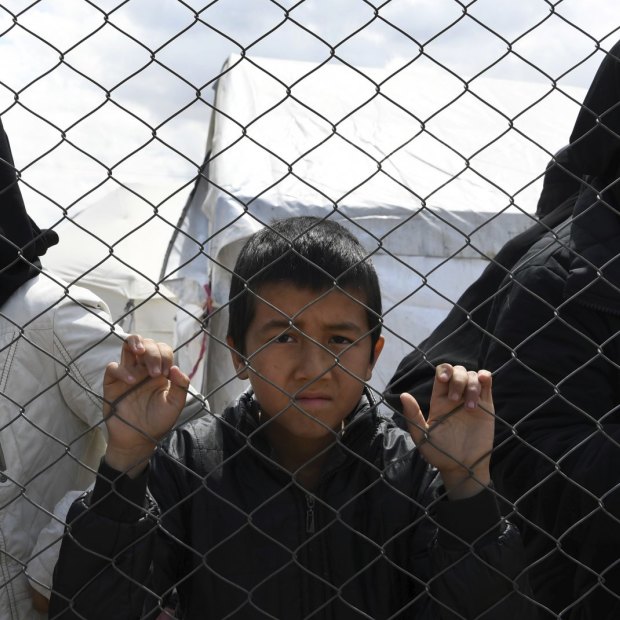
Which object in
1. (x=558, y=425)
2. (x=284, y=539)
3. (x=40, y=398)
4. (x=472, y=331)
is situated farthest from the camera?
(x=472, y=331)

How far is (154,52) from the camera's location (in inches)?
49.9

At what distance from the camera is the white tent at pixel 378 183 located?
4035 millimetres

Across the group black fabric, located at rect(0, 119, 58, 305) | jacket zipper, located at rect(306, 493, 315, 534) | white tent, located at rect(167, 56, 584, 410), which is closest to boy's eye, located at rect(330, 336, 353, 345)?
jacket zipper, located at rect(306, 493, 315, 534)

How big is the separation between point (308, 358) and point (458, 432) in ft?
0.85

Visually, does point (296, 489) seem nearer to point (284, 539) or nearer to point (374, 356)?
point (284, 539)

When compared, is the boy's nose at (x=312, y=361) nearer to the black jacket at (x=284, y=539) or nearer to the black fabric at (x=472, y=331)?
the black jacket at (x=284, y=539)

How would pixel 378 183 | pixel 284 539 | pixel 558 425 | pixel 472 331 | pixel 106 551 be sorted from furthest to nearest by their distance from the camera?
pixel 378 183 → pixel 472 331 → pixel 558 425 → pixel 284 539 → pixel 106 551

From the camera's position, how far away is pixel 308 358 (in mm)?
1572

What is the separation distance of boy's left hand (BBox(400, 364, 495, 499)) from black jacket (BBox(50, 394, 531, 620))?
0.10 feet

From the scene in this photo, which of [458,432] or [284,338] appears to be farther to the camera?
[284,338]

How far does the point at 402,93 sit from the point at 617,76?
11.7 feet

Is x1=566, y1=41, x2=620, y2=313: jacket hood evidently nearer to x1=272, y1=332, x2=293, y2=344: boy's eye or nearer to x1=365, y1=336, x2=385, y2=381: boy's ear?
x1=365, y1=336, x2=385, y2=381: boy's ear

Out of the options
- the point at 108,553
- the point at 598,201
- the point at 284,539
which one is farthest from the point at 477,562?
the point at 598,201

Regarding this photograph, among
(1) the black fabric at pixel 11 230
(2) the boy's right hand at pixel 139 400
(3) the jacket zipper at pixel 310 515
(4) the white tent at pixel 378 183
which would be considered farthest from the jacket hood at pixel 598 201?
(4) the white tent at pixel 378 183
